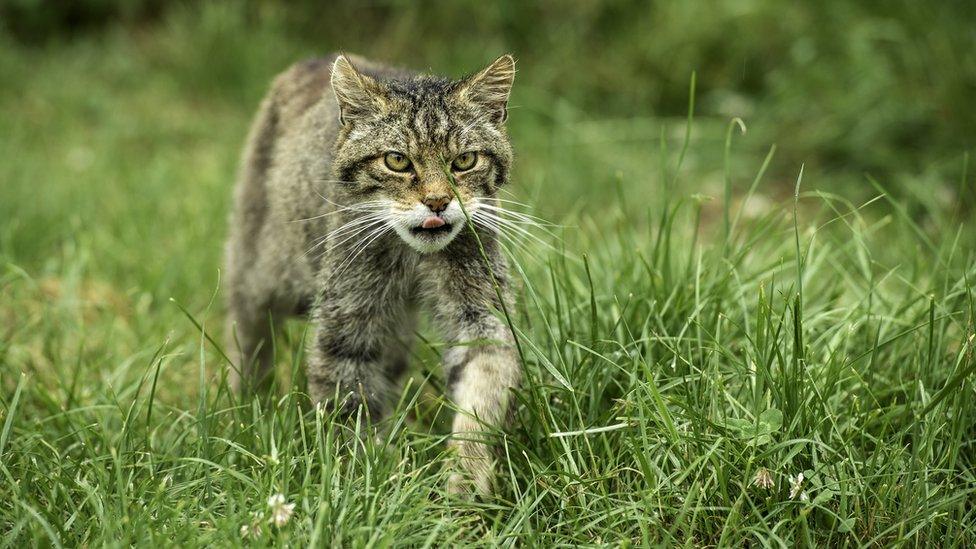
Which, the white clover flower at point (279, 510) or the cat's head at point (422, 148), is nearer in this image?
the white clover flower at point (279, 510)

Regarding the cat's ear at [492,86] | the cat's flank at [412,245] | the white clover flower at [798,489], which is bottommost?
the white clover flower at [798,489]

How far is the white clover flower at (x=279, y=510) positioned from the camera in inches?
109

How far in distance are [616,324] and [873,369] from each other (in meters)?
0.88

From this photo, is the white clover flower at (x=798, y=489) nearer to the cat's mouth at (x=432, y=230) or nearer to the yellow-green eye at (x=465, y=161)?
the cat's mouth at (x=432, y=230)

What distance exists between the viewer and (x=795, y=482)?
302 centimetres

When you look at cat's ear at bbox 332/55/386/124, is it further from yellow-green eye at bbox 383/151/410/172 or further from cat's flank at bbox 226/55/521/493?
yellow-green eye at bbox 383/151/410/172

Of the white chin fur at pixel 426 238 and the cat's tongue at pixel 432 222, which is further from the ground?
the cat's tongue at pixel 432 222

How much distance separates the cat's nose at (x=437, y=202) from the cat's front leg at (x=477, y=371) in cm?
31

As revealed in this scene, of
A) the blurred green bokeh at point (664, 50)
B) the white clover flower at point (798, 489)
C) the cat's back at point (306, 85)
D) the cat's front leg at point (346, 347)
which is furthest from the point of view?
the blurred green bokeh at point (664, 50)

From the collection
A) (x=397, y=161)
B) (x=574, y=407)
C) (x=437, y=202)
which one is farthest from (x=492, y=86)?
(x=574, y=407)

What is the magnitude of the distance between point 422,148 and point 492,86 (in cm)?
42

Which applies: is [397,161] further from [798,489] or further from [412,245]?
[798,489]

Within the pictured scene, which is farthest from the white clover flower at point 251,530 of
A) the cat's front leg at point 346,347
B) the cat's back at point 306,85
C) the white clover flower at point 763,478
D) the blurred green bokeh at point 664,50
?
the blurred green bokeh at point 664,50

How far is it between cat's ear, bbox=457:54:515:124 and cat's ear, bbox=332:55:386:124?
11.8 inches
